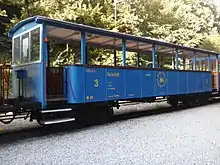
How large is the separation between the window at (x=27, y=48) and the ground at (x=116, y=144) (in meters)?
Result: 2.01

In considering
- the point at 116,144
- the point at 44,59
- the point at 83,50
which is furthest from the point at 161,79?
the point at 116,144

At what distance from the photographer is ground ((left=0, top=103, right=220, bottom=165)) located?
16.9 ft

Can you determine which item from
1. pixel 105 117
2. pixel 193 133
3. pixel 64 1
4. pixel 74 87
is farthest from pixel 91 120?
pixel 64 1

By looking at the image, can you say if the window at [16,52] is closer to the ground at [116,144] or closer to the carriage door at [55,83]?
the carriage door at [55,83]

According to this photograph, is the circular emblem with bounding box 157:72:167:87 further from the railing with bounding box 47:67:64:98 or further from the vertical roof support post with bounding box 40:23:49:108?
the vertical roof support post with bounding box 40:23:49:108

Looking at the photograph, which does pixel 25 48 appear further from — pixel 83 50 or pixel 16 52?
pixel 83 50

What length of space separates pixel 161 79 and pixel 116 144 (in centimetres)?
602

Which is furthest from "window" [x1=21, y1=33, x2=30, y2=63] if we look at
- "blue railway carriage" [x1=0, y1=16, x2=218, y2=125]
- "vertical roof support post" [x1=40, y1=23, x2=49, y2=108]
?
"vertical roof support post" [x1=40, y1=23, x2=49, y2=108]

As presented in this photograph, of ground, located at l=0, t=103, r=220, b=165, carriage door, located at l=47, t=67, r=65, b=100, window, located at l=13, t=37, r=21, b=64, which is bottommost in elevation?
ground, located at l=0, t=103, r=220, b=165

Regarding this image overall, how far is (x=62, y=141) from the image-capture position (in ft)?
22.1

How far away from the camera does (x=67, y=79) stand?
8.18m

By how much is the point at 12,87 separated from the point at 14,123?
4.22 ft

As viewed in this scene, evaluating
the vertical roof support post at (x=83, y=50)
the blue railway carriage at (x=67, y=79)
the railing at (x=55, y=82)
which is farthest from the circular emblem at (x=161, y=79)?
the railing at (x=55, y=82)

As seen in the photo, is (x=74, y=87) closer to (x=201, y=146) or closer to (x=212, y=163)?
(x=201, y=146)
